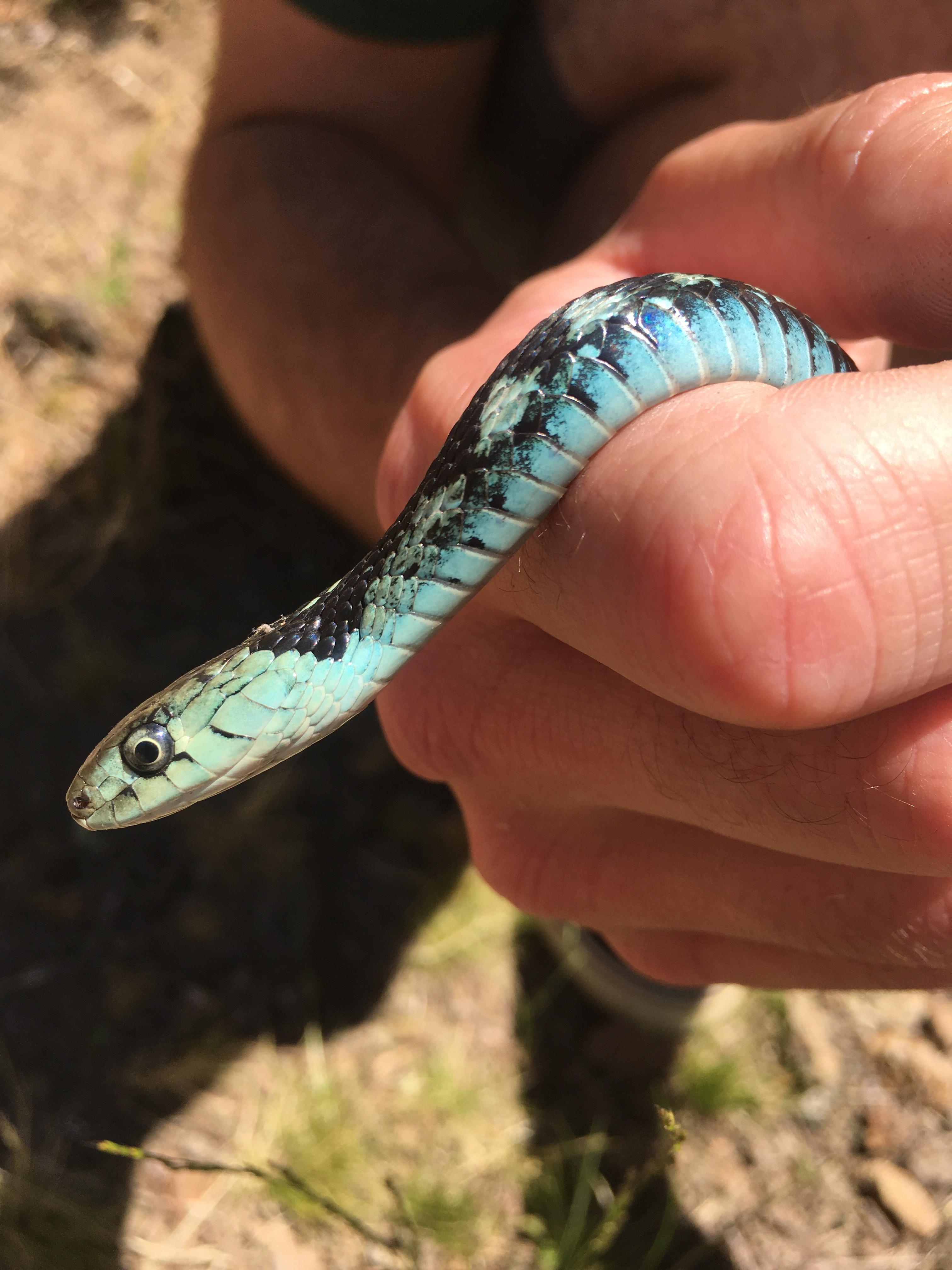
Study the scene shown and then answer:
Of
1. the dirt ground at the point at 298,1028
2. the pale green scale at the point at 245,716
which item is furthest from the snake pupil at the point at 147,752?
the dirt ground at the point at 298,1028

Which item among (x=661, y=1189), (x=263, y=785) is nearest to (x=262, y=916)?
(x=263, y=785)

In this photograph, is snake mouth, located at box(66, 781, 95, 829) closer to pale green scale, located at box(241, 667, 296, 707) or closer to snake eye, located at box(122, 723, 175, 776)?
snake eye, located at box(122, 723, 175, 776)

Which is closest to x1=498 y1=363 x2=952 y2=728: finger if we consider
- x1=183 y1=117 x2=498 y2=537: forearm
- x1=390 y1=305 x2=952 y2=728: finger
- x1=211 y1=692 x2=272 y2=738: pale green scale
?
x1=390 y1=305 x2=952 y2=728: finger

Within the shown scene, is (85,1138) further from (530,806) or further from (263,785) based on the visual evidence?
(530,806)

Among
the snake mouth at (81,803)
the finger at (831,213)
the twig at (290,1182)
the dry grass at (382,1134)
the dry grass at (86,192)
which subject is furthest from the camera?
the dry grass at (86,192)

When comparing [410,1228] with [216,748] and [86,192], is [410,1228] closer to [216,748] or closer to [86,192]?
[216,748]

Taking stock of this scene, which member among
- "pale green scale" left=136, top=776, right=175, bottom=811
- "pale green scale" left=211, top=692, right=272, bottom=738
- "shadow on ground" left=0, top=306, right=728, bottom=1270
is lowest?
"shadow on ground" left=0, top=306, right=728, bottom=1270

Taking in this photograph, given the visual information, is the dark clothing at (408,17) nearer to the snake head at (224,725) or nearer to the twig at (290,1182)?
the snake head at (224,725)
